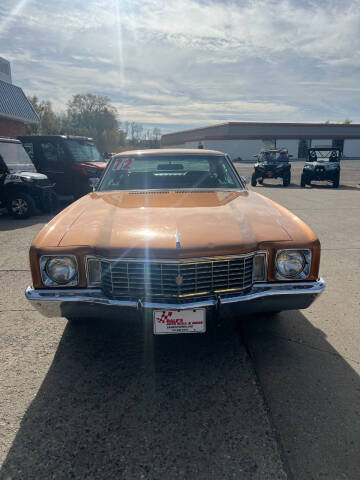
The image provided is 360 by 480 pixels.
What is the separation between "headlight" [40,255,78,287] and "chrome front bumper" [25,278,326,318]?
6 cm

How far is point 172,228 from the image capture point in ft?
7.64

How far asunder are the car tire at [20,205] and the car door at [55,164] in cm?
217

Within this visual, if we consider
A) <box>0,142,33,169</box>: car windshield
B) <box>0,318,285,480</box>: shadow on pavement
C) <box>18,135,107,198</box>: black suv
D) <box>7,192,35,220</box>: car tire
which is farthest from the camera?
<box>18,135,107,198</box>: black suv

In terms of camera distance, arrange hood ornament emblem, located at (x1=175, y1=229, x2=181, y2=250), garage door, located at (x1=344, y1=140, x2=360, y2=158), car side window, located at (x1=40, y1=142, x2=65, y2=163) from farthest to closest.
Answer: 1. garage door, located at (x1=344, y1=140, x2=360, y2=158)
2. car side window, located at (x1=40, y1=142, x2=65, y2=163)
3. hood ornament emblem, located at (x1=175, y1=229, x2=181, y2=250)

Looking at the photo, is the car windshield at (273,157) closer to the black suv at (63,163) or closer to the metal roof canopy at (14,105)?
the black suv at (63,163)

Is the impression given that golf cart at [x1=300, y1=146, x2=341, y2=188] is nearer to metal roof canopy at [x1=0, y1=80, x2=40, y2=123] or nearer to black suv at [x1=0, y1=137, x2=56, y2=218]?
black suv at [x1=0, y1=137, x2=56, y2=218]

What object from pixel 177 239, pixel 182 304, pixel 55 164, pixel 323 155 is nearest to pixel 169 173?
pixel 177 239

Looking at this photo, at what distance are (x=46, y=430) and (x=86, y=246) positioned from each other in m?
1.07

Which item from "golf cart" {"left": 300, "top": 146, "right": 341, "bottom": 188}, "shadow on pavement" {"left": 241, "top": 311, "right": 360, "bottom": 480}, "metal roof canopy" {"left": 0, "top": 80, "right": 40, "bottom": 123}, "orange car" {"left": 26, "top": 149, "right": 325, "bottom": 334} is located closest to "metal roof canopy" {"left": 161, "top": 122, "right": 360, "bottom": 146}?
"golf cart" {"left": 300, "top": 146, "right": 341, "bottom": 188}

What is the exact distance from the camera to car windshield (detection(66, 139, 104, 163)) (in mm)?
10133

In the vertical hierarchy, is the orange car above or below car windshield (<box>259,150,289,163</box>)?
below

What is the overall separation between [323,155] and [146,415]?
1688 centimetres

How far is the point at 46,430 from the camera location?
191 cm

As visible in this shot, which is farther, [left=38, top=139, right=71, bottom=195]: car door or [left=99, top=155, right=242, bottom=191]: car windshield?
[left=38, top=139, right=71, bottom=195]: car door
